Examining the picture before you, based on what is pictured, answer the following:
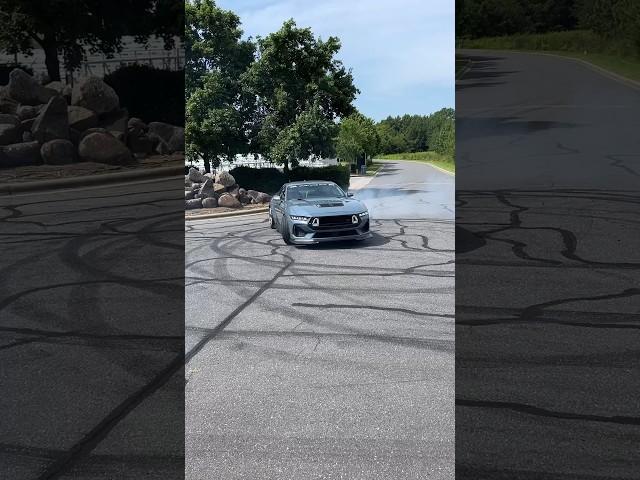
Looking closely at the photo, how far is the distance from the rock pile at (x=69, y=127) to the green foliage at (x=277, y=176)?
377 cm

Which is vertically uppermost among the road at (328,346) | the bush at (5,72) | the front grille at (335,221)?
the bush at (5,72)

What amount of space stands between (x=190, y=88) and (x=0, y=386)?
450cm

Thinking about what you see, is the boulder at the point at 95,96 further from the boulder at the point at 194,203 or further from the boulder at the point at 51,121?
the boulder at the point at 194,203

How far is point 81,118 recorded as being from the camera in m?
1.91

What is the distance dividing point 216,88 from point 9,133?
13.2 ft

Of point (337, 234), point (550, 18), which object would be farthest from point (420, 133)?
point (550, 18)

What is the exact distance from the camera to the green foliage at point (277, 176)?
18.9 feet

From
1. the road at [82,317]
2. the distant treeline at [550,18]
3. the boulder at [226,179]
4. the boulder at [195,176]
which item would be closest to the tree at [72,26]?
the road at [82,317]

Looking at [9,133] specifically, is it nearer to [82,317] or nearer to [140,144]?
[140,144]

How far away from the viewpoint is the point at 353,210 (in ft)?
19.6

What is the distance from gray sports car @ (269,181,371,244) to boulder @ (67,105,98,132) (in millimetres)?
3508

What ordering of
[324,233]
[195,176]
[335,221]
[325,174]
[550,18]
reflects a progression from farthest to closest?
[195,176] < [325,174] < [335,221] < [324,233] < [550,18]

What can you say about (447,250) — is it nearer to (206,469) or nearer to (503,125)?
(206,469)

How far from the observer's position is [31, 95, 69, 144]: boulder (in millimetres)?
1866
